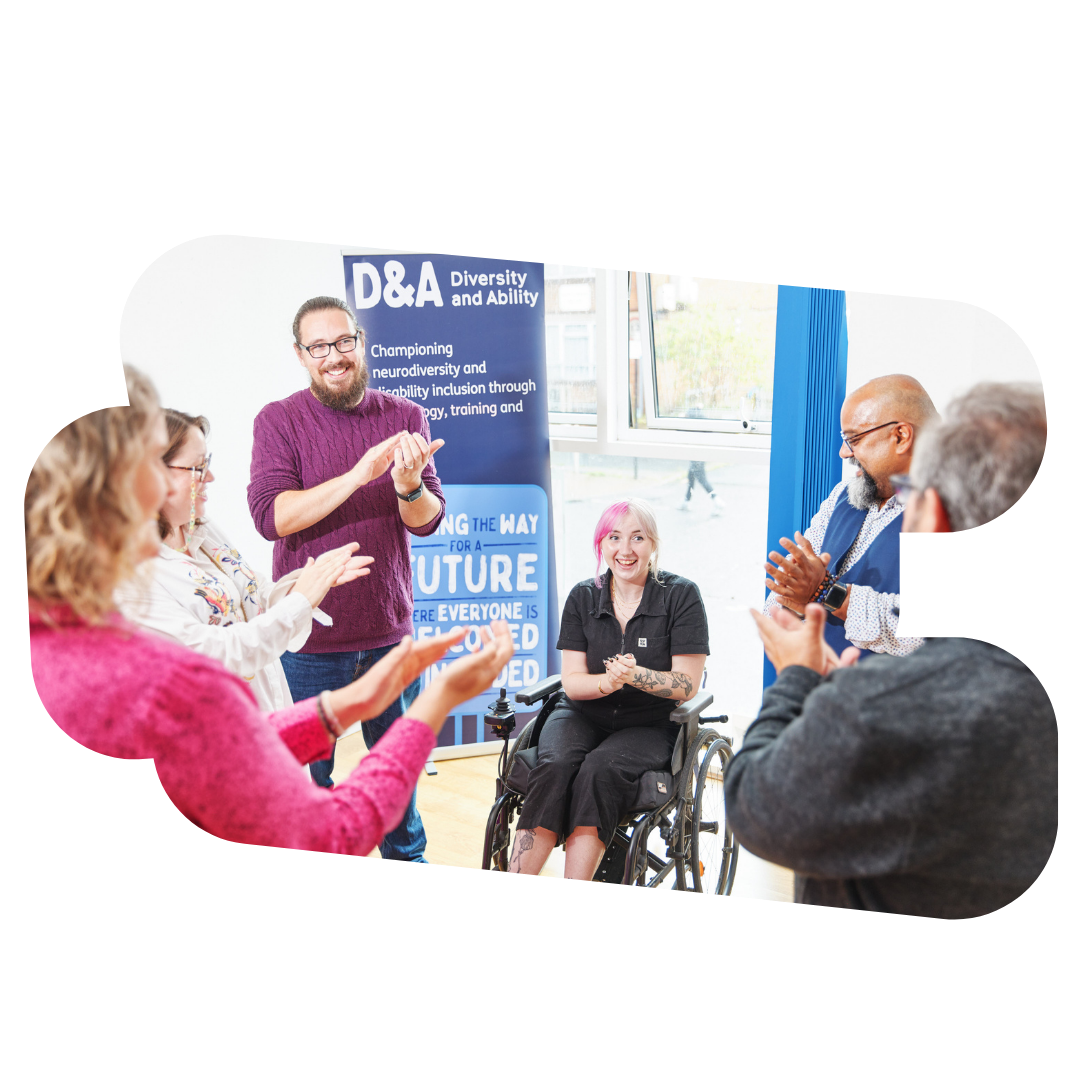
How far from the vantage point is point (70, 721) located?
95.7 inches

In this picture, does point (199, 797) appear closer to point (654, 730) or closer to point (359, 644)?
point (359, 644)

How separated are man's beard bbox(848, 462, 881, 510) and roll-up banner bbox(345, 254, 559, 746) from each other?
76 centimetres

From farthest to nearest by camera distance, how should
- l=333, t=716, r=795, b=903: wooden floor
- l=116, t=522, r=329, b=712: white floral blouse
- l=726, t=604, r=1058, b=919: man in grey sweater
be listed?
l=333, t=716, r=795, b=903: wooden floor → l=116, t=522, r=329, b=712: white floral blouse → l=726, t=604, r=1058, b=919: man in grey sweater

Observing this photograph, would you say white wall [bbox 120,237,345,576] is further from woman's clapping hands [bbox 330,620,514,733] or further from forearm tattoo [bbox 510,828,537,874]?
forearm tattoo [bbox 510,828,537,874]

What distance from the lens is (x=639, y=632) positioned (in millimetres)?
2559

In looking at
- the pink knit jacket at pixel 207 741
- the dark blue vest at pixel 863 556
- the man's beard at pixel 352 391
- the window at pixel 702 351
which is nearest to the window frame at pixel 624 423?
the window at pixel 702 351

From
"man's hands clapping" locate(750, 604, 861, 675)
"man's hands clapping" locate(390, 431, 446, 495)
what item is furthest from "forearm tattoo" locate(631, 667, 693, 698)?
"man's hands clapping" locate(390, 431, 446, 495)

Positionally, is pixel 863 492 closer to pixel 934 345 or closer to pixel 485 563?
pixel 934 345

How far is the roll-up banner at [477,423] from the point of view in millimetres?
2516

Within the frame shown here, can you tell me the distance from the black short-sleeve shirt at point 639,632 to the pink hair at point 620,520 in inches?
2.2

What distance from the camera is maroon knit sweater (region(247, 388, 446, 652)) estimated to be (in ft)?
8.40

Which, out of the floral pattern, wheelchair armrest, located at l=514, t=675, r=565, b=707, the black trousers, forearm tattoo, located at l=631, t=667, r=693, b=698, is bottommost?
the black trousers

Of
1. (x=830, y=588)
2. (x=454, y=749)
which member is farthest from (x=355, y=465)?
(x=830, y=588)

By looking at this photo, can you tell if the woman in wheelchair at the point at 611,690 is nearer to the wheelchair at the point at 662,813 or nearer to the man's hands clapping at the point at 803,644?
the wheelchair at the point at 662,813
